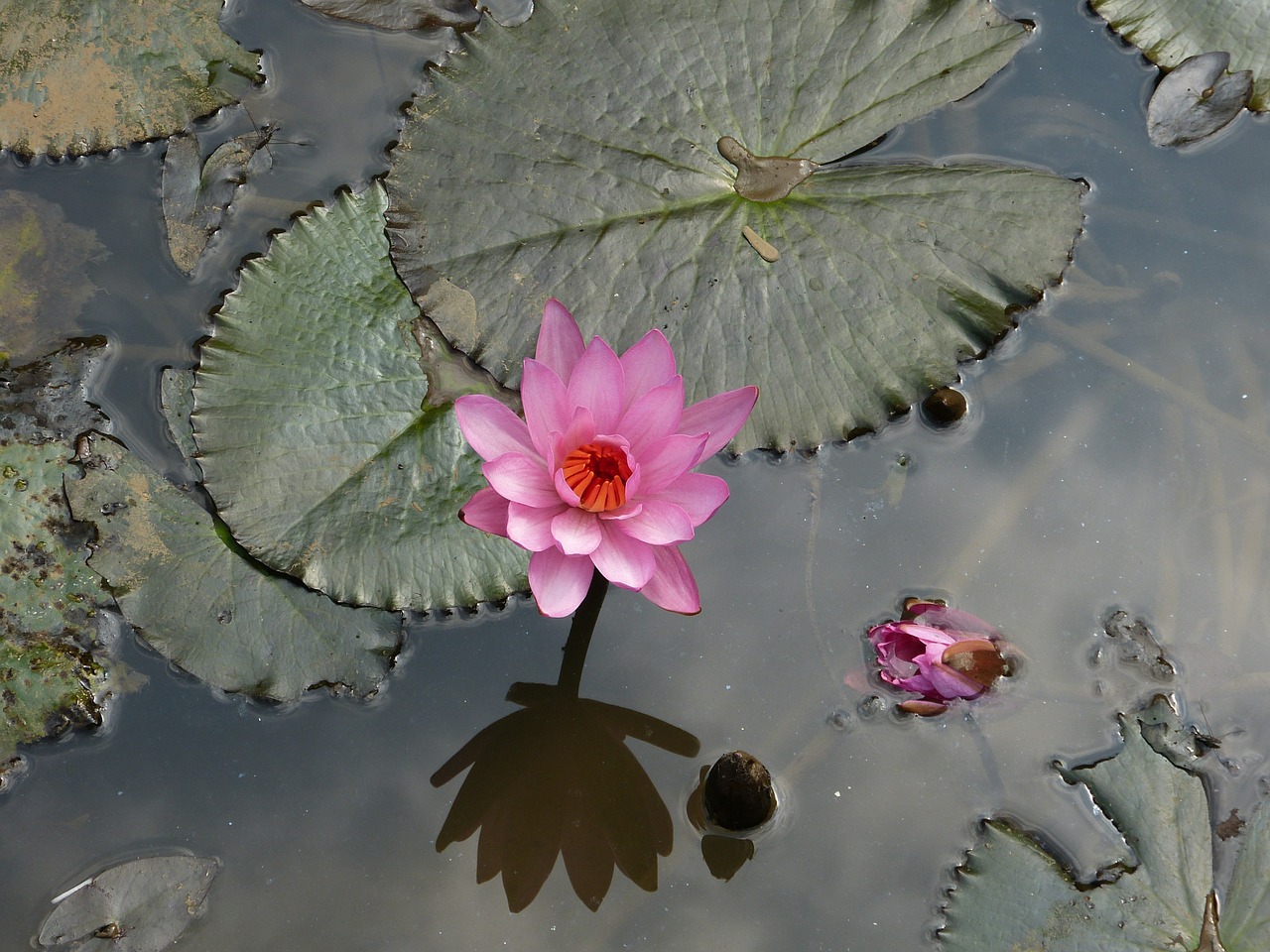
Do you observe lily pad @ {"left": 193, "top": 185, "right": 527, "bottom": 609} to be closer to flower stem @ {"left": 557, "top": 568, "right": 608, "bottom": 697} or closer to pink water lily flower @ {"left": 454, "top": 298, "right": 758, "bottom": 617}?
flower stem @ {"left": 557, "top": 568, "right": 608, "bottom": 697}

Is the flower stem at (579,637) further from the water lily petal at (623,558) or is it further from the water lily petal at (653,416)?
→ the water lily petal at (653,416)

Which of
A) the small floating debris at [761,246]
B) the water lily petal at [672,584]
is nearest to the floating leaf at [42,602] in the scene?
the water lily petal at [672,584]

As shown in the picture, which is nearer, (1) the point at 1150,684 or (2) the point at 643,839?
(2) the point at 643,839

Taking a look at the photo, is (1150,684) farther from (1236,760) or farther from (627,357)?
(627,357)

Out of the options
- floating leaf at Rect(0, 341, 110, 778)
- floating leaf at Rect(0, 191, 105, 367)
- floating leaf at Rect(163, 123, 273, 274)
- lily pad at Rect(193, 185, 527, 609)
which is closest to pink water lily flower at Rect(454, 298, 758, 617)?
lily pad at Rect(193, 185, 527, 609)

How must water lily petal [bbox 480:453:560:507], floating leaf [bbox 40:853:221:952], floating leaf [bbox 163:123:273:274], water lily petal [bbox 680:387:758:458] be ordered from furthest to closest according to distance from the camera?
floating leaf [bbox 163:123:273:274], floating leaf [bbox 40:853:221:952], water lily petal [bbox 680:387:758:458], water lily petal [bbox 480:453:560:507]

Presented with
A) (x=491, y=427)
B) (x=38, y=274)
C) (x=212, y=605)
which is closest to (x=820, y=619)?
(x=491, y=427)

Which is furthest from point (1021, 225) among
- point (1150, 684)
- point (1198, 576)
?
point (1150, 684)
